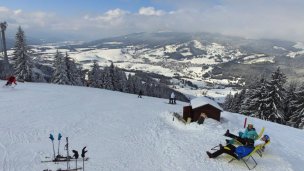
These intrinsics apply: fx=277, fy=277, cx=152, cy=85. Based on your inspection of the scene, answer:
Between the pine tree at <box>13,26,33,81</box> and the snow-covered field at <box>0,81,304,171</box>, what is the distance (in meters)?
26.3

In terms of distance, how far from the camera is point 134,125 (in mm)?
22047

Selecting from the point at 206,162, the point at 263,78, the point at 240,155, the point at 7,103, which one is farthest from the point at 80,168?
the point at 263,78

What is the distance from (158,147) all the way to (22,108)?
14.4 metres

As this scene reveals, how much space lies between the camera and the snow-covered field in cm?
1420

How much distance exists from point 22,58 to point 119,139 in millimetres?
42941

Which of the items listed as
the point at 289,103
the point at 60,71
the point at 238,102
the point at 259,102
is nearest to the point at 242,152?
the point at 259,102

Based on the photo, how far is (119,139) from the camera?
18.0 meters

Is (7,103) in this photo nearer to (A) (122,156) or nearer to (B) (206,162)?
(A) (122,156)

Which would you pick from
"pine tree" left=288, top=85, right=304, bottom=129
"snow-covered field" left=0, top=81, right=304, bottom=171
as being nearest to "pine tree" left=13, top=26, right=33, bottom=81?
"snow-covered field" left=0, top=81, right=304, bottom=171

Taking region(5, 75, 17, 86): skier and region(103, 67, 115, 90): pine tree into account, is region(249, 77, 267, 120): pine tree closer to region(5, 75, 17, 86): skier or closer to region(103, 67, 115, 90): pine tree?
region(103, 67, 115, 90): pine tree

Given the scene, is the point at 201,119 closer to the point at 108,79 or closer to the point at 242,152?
the point at 242,152

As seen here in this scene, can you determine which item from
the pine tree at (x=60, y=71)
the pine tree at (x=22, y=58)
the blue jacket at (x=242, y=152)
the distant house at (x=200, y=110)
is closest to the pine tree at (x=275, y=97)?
the distant house at (x=200, y=110)

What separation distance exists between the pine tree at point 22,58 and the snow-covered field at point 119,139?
2629 centimetres

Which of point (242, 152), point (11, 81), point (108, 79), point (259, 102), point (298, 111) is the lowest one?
point (298, 111)
